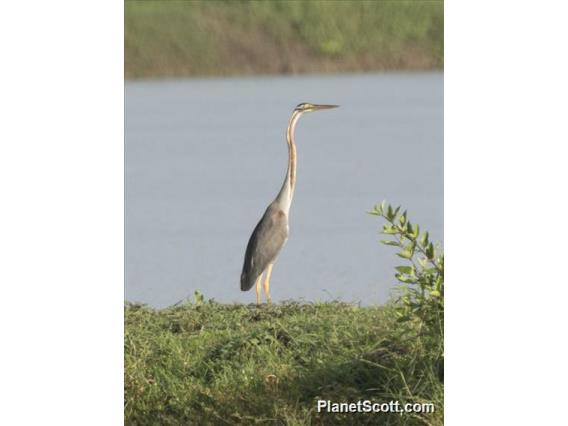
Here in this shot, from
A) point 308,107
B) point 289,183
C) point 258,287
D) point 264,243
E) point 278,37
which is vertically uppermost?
point 278,37

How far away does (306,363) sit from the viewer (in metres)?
8.05

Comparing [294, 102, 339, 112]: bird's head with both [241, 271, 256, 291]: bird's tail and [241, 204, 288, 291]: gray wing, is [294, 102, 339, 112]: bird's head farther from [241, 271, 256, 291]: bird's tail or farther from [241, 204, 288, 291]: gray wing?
[241, 271, 256, 291]: bird's tail

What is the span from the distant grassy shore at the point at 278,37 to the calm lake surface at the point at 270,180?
0.15m

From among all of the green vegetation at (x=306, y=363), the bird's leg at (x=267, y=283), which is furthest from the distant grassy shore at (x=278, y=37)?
the green vegetation at (x=306, y=363)

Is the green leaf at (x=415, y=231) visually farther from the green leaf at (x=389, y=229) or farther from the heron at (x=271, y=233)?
the heron at (x=271, y=233)

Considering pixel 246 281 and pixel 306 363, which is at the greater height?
pixel 246 281

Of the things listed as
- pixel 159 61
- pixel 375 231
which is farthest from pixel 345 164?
pixel 159 61

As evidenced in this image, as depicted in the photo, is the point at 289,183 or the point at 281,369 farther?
the point at 289,183

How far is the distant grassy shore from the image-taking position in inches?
357

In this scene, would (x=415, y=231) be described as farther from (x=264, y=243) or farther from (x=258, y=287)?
(x=258, y=287)

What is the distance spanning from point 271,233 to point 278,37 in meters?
1.22

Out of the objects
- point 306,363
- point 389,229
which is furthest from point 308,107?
point 306,363

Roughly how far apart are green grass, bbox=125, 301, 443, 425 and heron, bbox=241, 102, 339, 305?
45 centimetres
